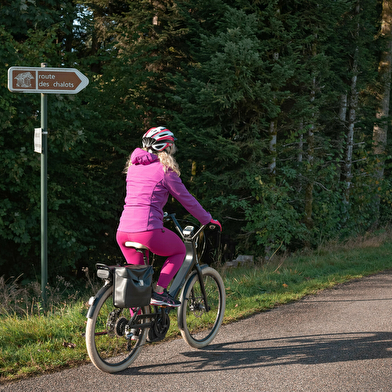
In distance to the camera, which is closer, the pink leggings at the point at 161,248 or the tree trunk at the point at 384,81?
the pink leggings at the point at 161,248

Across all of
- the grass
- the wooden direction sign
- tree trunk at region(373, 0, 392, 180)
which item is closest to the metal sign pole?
the wooden direction sign

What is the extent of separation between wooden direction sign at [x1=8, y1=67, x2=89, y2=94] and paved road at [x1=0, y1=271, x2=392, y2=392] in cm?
336

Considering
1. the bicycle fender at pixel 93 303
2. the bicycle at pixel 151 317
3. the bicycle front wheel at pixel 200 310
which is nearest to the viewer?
the bicycle fender at pixel 93 303

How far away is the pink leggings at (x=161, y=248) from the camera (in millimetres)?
4055

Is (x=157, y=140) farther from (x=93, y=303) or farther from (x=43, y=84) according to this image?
(x=43, y=84)

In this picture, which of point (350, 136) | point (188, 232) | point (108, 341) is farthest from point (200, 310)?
point (350, 136)

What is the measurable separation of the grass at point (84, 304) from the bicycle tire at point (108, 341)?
0.28m

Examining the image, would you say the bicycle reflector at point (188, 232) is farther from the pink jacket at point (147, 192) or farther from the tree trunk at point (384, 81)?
the tree trunk at point (384, 81)

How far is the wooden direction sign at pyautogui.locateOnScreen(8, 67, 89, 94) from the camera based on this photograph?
568cm

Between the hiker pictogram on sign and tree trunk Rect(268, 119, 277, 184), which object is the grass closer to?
tree trunk Rect(268, 119, 277, 184)

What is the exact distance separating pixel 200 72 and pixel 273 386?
28.9 feet

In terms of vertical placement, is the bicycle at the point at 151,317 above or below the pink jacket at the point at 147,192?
below

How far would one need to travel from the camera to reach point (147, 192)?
13.6 ft

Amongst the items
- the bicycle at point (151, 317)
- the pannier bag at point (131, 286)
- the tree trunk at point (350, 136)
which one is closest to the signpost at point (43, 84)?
the bicycle at point (151, 317)
